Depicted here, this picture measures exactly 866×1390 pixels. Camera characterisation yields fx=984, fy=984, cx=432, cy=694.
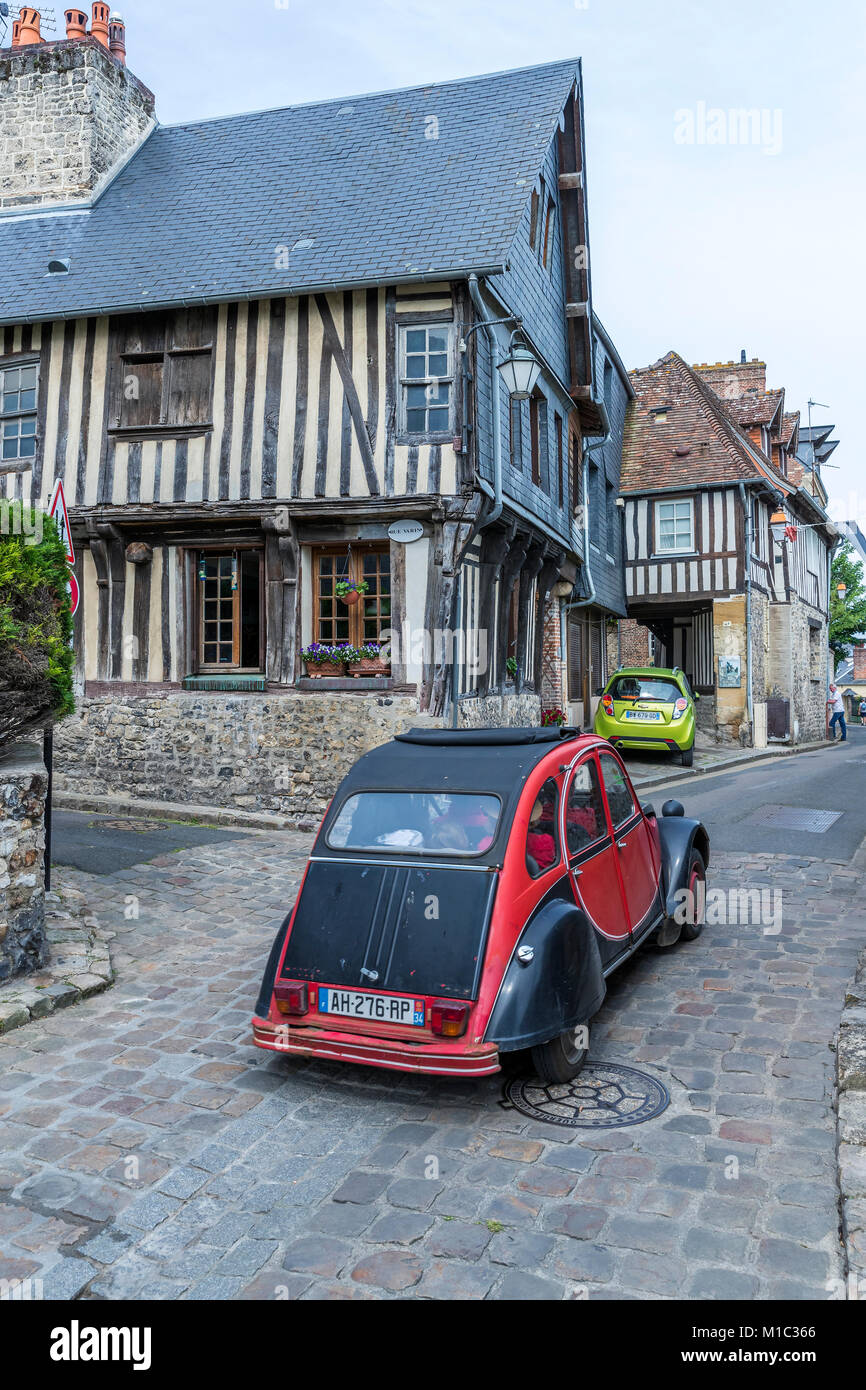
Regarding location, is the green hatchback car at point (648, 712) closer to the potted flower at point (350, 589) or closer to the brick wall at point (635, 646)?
the potted flower at point (350, 589)

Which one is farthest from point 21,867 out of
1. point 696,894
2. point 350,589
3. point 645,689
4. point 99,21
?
point 99,21

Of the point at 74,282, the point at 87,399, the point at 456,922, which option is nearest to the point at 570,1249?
the point at 456,922

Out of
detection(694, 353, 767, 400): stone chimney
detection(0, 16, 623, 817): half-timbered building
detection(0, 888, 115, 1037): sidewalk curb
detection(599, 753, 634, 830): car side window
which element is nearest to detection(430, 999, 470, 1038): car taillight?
detection(599, 753, 634, 830): car side window

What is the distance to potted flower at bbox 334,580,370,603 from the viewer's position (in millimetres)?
10977

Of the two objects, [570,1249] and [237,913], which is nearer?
[570,1249]

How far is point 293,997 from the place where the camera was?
13.5 feet

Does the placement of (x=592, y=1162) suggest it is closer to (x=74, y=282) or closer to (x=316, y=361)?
(x=316, y=361)

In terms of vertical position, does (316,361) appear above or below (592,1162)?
above

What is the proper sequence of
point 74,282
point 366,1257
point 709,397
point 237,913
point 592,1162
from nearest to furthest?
1. point 366,1257
2. point 592,1162
3. point 237,913
4. point 74,282
5. point 709,397

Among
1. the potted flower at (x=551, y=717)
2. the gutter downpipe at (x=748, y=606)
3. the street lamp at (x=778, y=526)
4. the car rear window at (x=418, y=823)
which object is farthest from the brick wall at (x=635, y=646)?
the car rear window at (x=418, y=823)

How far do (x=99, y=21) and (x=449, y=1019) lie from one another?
1529 centimetres

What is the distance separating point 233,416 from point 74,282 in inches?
112

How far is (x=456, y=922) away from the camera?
402 cm

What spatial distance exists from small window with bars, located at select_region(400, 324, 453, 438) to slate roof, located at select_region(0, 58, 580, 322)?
712 mm
